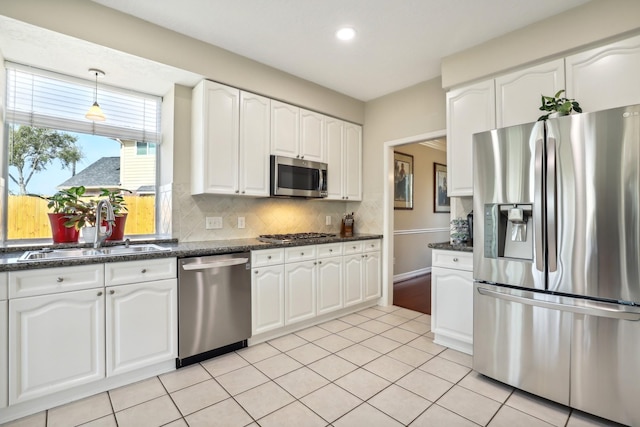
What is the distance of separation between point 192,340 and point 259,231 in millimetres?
1370

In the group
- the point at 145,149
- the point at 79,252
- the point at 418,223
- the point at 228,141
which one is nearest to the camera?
the point at 79,252

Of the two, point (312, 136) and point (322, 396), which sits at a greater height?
point (312, 136)

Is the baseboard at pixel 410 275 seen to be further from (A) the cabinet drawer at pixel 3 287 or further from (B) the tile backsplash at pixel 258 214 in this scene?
(A) the cabinet drawer at pixel 3 287

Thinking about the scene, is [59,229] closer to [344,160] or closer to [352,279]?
[352,279]

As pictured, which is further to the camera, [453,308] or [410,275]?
[410,275]

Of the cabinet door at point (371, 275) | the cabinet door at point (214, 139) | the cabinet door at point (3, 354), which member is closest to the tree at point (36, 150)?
the cabinet door at point (214, 139)

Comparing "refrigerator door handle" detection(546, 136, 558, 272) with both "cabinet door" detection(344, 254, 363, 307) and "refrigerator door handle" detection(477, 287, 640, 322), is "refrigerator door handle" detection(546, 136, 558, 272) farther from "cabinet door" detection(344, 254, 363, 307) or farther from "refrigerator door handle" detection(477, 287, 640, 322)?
"cabinet door" detection(344, 254, 363, 307)

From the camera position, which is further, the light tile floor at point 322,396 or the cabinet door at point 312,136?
the cabinet door at point 312,136

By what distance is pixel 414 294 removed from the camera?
4516mm

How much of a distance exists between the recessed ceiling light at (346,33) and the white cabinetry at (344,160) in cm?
117

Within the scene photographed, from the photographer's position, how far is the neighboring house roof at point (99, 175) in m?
2.66

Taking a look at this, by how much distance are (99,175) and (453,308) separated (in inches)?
131

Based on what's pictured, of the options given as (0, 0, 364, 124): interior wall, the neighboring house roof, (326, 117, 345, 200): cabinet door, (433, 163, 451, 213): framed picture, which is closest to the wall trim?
(433, 163, 451, 213): framed picture

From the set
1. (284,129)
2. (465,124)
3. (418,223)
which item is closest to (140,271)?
(284,129)
